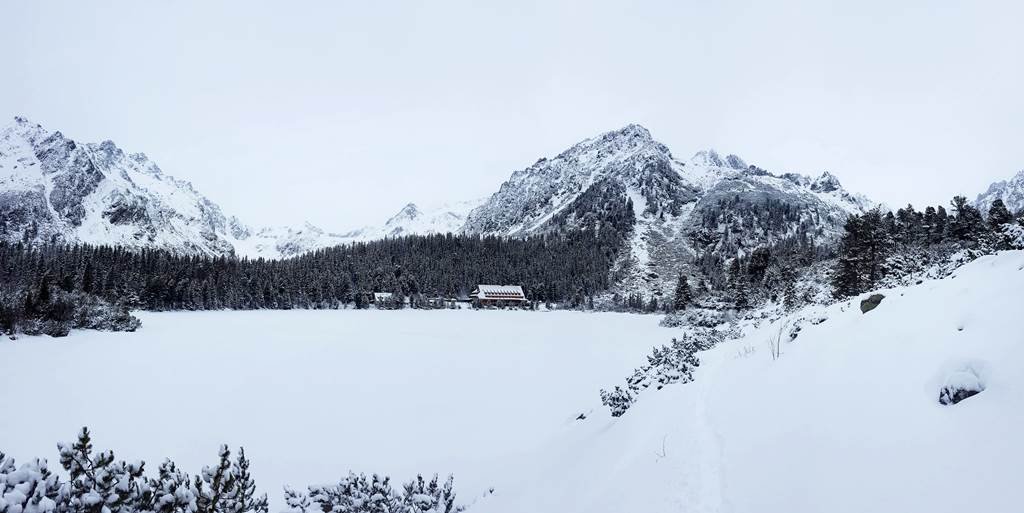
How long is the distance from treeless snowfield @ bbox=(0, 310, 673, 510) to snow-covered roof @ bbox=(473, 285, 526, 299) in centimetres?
8713

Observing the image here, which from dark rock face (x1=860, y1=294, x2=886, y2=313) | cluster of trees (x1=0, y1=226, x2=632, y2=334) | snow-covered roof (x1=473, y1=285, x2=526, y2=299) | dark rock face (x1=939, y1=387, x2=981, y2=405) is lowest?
dark rock face (x1=939, y1=387, x2=981, y2=405)

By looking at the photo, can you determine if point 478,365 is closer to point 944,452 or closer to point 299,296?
point 944,452

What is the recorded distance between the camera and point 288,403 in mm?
21516

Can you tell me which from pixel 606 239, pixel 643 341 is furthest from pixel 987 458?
pixel 606 239

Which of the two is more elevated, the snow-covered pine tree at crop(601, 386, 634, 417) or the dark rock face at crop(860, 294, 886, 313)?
the dark rock face at crop(860, 294, 886, 313)

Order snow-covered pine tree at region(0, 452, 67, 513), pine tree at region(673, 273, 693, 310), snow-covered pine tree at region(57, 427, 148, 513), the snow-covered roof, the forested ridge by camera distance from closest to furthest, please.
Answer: snow-covered pine tree at region(0, 452, 67, 513), snow-covered pine tree at region(57, 427, 148, 513), the forested ridge, pine tree at region(673, 273, 693, 310), the snow-covered roof

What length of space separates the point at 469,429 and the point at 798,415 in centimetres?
1273

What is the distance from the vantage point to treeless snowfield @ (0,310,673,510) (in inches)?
593

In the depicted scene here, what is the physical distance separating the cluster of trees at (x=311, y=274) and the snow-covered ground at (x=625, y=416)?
108 feet

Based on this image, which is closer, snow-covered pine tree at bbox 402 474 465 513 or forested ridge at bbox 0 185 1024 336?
snow-covered pine tree at bbox 402 474 465 513

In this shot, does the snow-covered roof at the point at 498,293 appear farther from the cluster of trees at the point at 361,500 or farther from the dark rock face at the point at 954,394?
the dark rock face at the point at 954,394

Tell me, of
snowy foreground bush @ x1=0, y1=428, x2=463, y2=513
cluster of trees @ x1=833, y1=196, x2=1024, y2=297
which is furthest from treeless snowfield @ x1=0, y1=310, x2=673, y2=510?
cluster of trees @ x1=833, y1=196, x2=1024, y2=297

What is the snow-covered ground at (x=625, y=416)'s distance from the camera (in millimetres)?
5348

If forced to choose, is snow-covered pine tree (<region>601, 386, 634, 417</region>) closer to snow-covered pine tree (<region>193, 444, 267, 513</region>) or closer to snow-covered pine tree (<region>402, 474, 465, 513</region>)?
snow-covered pine tree (<region>402, 474, 465, 513</region>)
